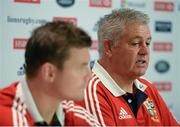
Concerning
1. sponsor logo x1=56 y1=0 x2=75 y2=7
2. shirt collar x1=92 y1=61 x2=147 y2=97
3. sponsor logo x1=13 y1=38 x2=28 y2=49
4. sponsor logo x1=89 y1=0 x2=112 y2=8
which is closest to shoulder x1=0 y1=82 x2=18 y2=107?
shirt collar x1=92 y1=61 x2=147 y2=97

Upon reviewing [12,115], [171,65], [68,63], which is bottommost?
[171,65]

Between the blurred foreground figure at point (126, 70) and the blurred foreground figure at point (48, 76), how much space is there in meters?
0.41

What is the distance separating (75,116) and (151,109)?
57 centimetres

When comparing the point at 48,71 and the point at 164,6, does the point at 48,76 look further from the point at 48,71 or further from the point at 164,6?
the point at 164,6

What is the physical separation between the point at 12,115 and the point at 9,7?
1.65 metres

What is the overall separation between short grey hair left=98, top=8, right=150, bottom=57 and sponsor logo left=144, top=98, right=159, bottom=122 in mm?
337

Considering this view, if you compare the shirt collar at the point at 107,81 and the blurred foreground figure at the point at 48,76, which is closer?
the blurred foreground figure at the point at 48,76

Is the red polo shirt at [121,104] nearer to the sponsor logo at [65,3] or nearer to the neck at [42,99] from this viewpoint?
the neck at [42,99]

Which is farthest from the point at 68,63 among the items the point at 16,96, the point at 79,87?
the point at 16,96

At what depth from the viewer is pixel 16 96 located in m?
1.28

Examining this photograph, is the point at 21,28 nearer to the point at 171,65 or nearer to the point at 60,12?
the point at 60,12

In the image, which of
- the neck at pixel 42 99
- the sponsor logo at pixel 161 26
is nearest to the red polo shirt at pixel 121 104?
the neck at pixel 42 99

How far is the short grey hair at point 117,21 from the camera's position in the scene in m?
1.82

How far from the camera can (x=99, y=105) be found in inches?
65.9
